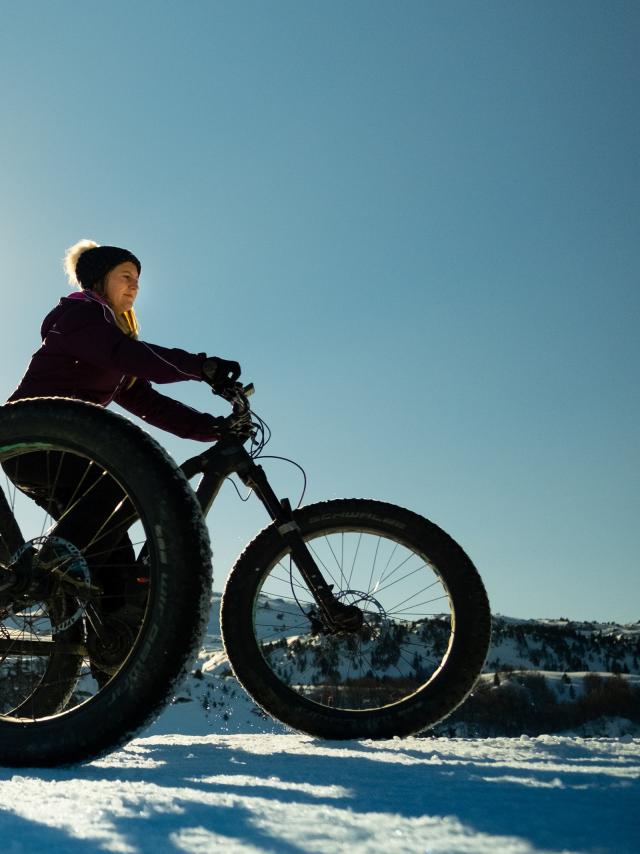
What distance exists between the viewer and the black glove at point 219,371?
3416 mm

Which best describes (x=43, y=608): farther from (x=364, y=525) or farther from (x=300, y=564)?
(x=364, y=525)

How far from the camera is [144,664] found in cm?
210

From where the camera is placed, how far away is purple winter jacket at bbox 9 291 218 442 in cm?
296

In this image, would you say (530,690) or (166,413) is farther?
(530,690)

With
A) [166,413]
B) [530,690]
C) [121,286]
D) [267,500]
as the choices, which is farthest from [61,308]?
[530,690]

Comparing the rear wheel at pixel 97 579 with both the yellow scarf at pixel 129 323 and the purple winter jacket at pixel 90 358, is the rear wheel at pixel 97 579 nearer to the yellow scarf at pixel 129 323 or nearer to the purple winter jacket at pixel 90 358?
the purple winter jacket at pixel 90 358

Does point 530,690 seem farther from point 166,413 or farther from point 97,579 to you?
point 97,579

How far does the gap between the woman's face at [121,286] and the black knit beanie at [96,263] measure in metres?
0.04

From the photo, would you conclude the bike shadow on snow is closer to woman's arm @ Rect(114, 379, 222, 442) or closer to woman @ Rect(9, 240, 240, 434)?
woman @ Rect(9, 240, 240, 434)

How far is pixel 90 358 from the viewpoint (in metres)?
3.04

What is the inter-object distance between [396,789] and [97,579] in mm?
1931

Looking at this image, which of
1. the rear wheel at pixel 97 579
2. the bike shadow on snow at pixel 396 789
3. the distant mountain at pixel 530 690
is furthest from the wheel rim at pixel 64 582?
the distant mountain at pixel 530 690

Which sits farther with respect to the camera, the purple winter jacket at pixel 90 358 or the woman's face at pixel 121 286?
the woman's face at pixel 121 286

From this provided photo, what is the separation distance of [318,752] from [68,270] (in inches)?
126
